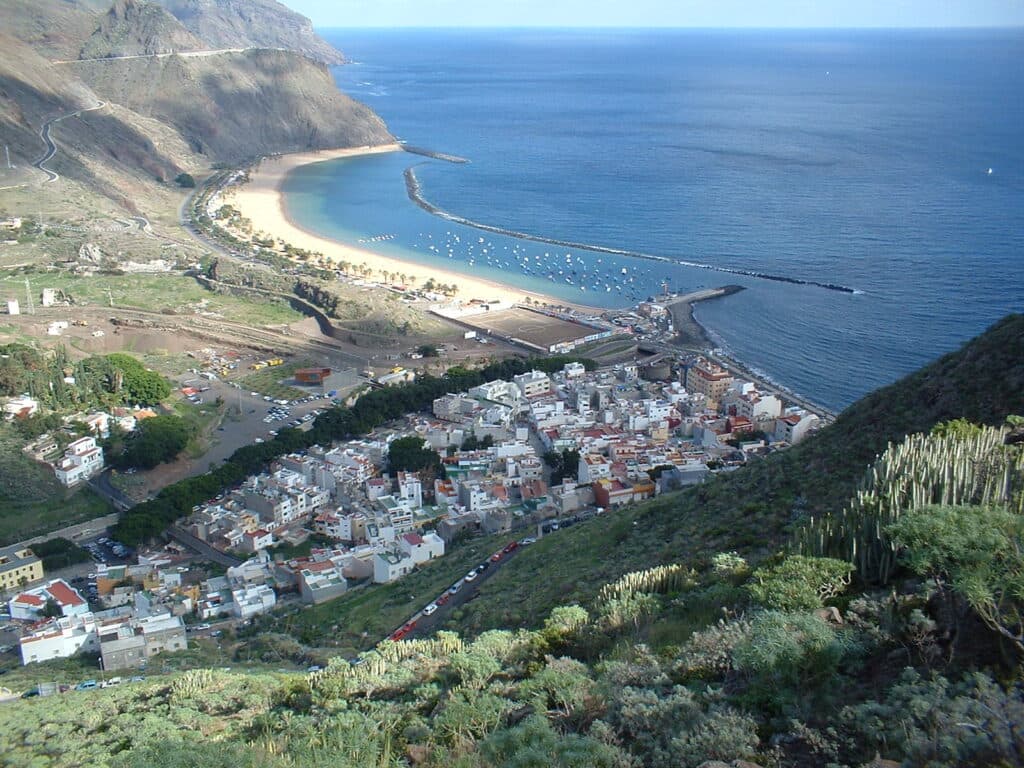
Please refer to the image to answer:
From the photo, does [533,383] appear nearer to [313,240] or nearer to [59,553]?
[59,553]

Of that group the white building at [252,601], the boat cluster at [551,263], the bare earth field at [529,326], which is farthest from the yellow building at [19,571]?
the boat cluster at [551,263]

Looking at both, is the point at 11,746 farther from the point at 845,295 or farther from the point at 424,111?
the point at 424,111

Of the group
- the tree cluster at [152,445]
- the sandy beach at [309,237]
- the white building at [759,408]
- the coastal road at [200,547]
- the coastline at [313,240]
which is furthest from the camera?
the sandy beach at [309,237]

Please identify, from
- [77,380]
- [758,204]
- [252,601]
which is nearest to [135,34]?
[758,204]

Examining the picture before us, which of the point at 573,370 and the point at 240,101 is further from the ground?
the point at 240,101

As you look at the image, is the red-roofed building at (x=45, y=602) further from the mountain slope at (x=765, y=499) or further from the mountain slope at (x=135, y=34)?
the mountain slope at (x=135, y=34)

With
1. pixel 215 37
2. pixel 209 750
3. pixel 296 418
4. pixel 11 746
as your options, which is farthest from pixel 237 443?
pixel 215 37

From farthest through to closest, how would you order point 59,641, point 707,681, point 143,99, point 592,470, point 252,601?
point 143,99
point 592,470
point 252,601
point 59,641
point 707,681

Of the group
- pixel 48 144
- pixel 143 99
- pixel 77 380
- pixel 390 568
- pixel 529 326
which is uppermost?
pixel 143 99
